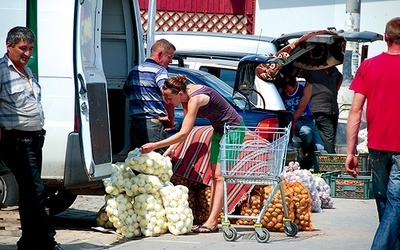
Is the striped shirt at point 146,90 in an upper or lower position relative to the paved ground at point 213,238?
upper

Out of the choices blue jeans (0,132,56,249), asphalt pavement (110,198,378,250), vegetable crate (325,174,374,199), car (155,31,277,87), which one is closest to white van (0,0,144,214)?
blue jeans (0,132,56,249)

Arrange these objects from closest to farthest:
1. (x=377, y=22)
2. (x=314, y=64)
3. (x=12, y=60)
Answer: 1. (x=12, y=60)
2. (x=314, y=64)
3. (x=377, y=22)

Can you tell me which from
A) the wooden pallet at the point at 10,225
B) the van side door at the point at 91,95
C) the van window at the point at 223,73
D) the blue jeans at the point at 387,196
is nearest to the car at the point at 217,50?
the van window at the point at 223,73

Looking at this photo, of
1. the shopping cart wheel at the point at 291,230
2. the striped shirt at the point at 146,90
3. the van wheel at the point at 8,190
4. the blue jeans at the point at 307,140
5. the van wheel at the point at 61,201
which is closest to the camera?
the van wheel at the point at 8,190

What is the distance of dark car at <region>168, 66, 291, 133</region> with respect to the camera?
11.9 m

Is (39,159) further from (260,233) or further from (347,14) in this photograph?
(347,14)

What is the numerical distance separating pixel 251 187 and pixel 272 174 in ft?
2.63

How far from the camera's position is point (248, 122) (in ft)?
39.0

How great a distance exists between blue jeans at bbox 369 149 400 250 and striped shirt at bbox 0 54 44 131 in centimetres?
268

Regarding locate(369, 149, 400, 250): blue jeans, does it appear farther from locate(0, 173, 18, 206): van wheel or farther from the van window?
the van window

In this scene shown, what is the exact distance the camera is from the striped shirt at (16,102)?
7723 millimetres

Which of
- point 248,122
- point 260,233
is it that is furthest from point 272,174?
point 248,122

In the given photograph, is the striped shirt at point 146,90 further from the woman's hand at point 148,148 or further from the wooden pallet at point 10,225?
the wooden pallet at point 10,225

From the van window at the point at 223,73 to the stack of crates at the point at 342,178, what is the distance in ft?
5.40
